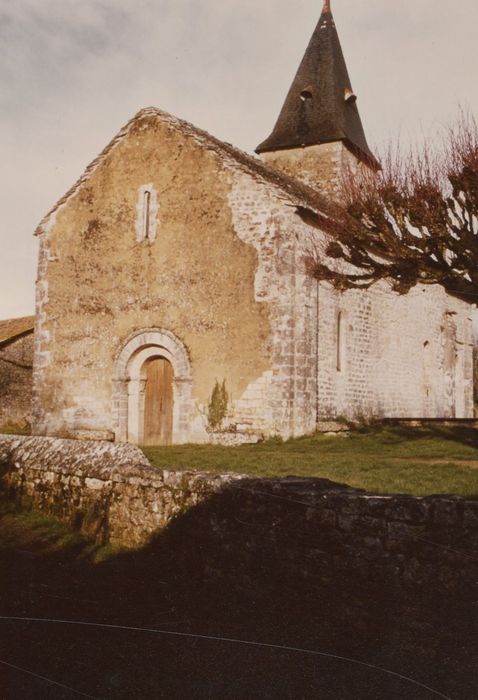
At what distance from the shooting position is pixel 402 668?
4262mm

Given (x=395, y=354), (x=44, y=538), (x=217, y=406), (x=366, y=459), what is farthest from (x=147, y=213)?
(x=44, y=538)

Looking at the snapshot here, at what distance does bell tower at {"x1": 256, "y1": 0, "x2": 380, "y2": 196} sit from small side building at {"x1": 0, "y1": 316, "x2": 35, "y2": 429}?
36.4 ft

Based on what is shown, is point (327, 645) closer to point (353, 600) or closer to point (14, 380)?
point (353, 600)

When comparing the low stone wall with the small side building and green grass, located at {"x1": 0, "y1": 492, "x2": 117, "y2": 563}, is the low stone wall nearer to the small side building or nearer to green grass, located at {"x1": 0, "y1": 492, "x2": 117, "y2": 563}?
green grass, located at {"x1": 0, "y1": 492, "x2": 117, "y2": 563}

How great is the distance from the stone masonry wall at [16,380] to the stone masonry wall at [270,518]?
16.1 m

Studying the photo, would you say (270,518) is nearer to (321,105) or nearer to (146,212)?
(146,212)

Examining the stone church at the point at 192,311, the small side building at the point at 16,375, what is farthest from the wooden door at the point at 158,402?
the small side building at the point at 16,375

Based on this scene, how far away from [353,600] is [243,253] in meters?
12.3

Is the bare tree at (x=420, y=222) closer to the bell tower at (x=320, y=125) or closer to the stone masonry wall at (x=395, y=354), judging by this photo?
the stone masonry wall at (x=395, y=354)

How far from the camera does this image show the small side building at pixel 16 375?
23562 millimetres

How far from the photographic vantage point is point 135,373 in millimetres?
18297

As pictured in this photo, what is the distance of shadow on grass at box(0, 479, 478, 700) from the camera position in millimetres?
4141

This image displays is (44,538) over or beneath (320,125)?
beneath

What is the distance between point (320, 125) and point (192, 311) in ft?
36.9
